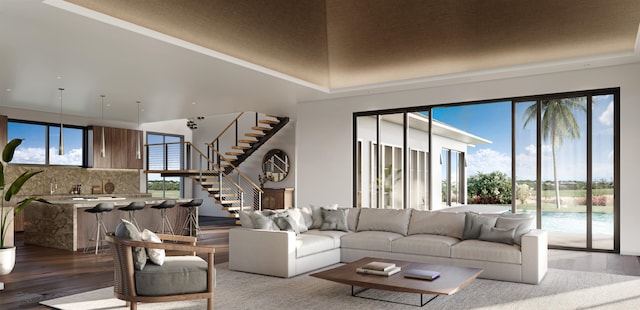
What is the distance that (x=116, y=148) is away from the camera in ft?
43.2

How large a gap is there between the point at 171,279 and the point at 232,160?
1057 cm

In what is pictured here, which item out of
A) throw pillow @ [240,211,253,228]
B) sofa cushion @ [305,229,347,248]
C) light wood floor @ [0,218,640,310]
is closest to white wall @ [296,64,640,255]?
light wood floor @ [0,218,640,310]

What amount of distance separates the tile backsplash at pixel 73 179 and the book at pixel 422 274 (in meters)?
9.33

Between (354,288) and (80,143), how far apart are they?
10211mm

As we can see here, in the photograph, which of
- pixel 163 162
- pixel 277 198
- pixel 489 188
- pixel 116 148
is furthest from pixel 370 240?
pixel 163 162

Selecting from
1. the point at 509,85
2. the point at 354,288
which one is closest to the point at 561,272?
the point at 354,288

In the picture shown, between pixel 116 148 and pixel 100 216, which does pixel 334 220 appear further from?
pixel 116 148

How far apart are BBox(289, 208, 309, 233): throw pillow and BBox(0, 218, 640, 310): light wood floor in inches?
48.4

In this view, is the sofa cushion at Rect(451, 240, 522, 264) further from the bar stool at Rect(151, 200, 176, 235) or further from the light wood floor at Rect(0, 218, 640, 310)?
the bar stool at Rect(151, 200, 176, 235)

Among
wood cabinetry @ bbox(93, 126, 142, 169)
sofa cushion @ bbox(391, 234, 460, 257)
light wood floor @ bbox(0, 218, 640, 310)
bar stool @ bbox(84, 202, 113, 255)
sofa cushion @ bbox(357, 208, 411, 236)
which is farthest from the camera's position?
wood cabinetry @ bbox(93, 126, 142, 169)

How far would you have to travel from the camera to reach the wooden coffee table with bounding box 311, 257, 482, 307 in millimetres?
4449

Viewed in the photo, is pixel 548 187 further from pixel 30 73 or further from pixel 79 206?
pixel 30 73

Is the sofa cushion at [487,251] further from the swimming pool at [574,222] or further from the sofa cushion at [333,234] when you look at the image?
the swimming pool at [574,222]

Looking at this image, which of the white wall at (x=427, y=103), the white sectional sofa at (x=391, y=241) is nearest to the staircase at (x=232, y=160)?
the white wall at (x=427, y=103)
